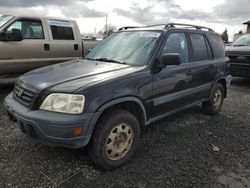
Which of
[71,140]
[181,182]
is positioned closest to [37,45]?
[71,140]

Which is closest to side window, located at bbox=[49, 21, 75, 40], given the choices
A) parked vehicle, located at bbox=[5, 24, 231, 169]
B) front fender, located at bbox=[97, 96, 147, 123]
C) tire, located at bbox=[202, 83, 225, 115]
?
parked vehicle, located at bbox=[5, 24, 231, 169]

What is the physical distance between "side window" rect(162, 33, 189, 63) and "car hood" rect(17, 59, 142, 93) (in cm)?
81

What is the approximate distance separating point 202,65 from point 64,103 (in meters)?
2.79

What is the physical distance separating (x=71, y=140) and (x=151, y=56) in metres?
1.62

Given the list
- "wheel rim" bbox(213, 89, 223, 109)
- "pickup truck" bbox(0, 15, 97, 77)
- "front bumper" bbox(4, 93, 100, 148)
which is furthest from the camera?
"pickup truck" bbox(0, 15, 97, 77)

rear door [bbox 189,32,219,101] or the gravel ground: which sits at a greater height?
rear door [bbox 189,32,219,101]

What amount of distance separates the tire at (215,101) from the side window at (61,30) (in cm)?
425

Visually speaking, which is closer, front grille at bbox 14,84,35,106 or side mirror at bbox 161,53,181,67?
front grille at bbox 14,84,35,106

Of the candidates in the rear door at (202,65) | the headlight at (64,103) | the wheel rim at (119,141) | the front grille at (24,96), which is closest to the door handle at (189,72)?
the rear door at (202,65)

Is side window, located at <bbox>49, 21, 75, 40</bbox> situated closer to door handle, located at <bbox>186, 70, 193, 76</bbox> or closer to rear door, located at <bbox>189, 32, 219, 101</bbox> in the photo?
rear door, located at <bbox>189, 32, 219, 101</bbox>

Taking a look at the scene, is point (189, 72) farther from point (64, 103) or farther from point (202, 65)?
point (64, 103)

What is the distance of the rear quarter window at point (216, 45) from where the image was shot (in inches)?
191

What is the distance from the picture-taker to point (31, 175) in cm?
284

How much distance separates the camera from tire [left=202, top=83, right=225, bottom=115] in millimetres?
4953
